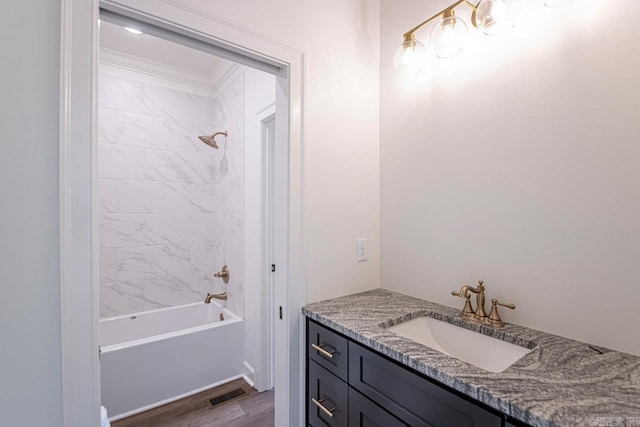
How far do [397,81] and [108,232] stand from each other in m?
2.74

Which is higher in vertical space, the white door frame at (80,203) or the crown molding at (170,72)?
the crown molding at (170,72)

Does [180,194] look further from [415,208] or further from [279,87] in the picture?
[415,208]

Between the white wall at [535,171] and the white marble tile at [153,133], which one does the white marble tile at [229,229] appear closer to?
the white marble tile at [153,133]

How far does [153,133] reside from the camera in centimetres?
288

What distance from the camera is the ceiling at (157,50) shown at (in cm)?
235

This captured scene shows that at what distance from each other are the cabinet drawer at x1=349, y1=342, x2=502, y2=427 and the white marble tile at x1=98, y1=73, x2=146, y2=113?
296 centimetres

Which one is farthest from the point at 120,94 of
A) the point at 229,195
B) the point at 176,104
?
the point at 229,195

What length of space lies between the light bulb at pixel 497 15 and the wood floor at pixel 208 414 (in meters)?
2.46

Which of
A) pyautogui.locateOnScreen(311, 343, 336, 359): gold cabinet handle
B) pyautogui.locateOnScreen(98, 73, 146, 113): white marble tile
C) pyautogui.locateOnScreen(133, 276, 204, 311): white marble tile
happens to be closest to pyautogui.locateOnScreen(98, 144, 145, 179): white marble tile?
pyautogui.locateOnScreen(98, 73, 146, 113): white marble tile

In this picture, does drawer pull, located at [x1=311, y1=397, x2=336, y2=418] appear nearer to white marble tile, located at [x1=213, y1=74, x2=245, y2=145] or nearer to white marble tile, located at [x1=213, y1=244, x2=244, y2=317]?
white marble tile, located at [x1=213, y1=244, x2=244, y2=317]

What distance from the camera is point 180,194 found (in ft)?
9.91

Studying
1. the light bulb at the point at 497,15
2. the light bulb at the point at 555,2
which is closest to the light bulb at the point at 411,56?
the light bulb at the point at 497,15

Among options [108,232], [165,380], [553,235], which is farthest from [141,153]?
[553,235]

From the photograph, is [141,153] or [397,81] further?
[141,153]
